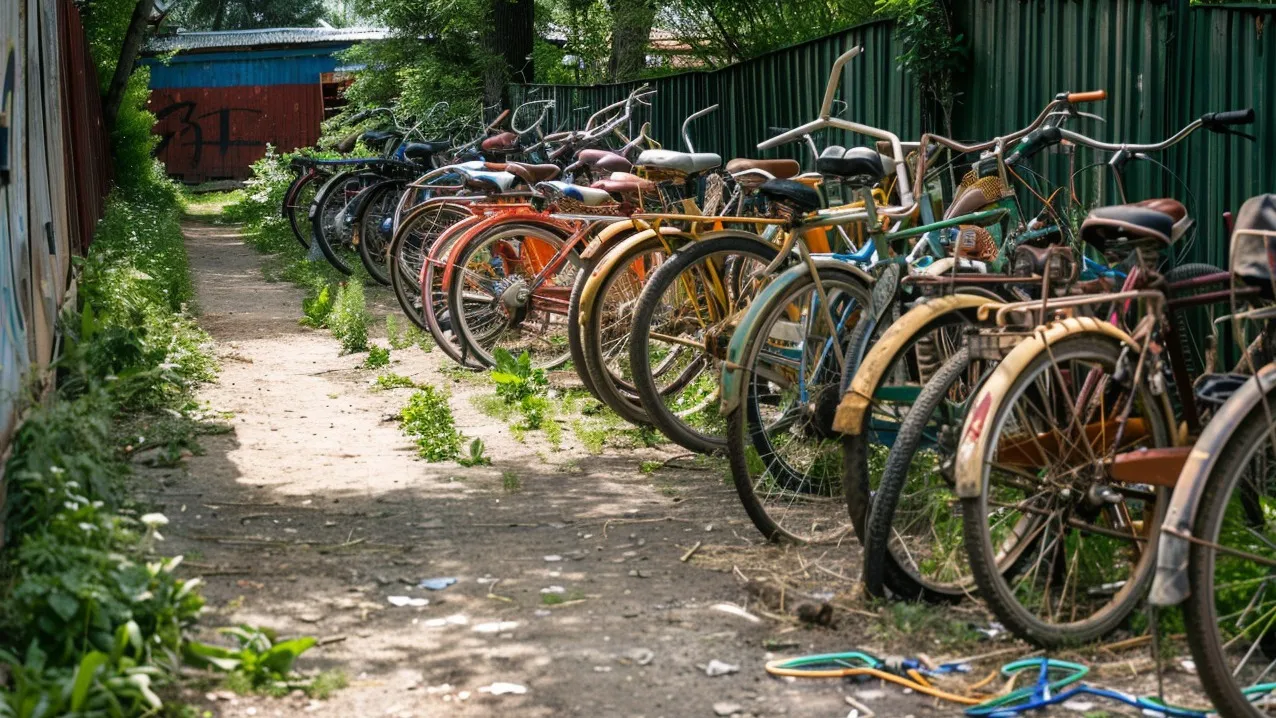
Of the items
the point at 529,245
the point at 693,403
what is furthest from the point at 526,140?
the point at 693,403

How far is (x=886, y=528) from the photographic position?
3.77 metres

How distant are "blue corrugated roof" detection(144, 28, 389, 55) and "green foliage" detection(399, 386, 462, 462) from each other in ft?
80.7

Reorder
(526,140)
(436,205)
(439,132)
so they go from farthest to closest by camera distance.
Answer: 1. (439,132)
2. (526,140)
3. (436,205)

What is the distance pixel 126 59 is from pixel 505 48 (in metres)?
8.14

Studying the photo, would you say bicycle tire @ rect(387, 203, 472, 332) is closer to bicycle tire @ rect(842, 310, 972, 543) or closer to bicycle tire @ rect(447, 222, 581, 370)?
bicycle tire @ rect(447, 222, 581, 370)

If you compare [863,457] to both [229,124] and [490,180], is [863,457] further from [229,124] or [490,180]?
[229,124]

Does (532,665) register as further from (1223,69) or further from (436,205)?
(436,205)

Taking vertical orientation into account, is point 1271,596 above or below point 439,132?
below

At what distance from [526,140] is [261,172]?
12.2m

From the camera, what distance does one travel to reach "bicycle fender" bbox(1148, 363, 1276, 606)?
298cm

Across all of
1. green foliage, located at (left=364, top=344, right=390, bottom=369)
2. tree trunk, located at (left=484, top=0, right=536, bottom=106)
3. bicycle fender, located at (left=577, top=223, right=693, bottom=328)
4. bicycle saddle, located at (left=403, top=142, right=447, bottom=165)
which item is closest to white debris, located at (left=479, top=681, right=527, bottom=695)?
bicycle fender, located at (left=577, top=223, right=693, bottom=328)

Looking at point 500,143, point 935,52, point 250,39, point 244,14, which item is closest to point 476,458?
point 935,52

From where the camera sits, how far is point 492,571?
4.44 metres

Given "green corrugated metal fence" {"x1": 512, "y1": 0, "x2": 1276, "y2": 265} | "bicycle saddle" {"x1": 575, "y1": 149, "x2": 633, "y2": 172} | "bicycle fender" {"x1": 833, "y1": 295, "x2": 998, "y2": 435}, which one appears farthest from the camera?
"bicycle saddle" {"x1": 575, "y1": 149, "x2": 633, "y2": 172}
